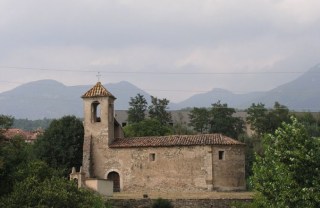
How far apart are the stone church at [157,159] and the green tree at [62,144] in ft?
14.7

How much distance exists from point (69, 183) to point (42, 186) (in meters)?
2.24

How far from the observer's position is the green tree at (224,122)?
106312 mm

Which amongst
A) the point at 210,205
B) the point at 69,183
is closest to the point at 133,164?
the point at 210,205

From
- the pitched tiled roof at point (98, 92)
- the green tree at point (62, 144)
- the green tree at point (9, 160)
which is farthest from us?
the green tree at point (62, 144)

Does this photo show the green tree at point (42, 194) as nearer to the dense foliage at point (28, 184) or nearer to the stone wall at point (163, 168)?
the dense foliage at point (28, 184)

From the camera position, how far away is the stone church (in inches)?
2088

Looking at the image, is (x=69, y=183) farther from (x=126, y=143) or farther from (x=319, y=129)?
(x=319, y=129)

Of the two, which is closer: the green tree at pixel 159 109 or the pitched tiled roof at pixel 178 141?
the pitched tiled roof at pixel 178 141

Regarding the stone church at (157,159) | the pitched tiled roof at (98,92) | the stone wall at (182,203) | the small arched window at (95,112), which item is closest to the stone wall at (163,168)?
the stone church at (157,159)

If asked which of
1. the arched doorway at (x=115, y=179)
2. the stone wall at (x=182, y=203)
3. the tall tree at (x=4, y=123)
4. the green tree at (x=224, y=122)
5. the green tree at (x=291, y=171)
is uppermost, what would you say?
the green tree at (x=224, y=122)

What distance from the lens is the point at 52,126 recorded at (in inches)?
2491

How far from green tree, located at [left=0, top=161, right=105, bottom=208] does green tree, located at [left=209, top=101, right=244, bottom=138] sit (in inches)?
2865

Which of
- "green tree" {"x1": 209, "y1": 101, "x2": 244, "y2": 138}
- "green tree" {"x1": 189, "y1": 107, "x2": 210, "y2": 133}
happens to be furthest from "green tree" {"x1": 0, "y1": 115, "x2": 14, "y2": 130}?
"green tree" {"x1": 189, "y1": 107, "x2": 210, "y2": 133}

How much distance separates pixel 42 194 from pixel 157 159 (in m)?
23.6
